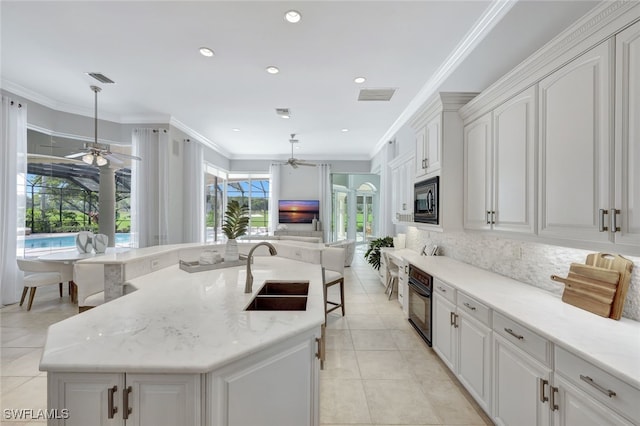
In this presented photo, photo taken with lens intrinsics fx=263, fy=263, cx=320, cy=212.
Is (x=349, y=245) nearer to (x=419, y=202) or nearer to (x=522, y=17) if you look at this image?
(x=419, y=202)

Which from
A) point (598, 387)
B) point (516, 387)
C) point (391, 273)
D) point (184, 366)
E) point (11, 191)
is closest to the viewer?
point (184, 366)

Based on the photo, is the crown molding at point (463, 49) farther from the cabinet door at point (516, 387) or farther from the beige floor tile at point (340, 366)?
the beige floor tile at point (340, 366)

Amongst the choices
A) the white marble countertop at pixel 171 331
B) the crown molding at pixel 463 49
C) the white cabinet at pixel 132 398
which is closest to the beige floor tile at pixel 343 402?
the white marble countertop at pixel 171 331

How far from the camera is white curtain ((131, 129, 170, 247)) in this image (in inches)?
193

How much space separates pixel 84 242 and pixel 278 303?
416 centimetres

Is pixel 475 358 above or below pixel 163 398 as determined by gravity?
below

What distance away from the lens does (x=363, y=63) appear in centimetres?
304

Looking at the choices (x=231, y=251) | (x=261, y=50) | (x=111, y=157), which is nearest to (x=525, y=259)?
(x=231, y=251)

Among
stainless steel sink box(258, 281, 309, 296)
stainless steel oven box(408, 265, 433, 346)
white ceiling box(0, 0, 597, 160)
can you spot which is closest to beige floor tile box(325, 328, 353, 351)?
stainless steel oven box(408, 265, 433, 346)

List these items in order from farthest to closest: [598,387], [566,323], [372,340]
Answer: [372,340]
[566,323]
[598,387]

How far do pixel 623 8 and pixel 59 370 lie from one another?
9.15 ft

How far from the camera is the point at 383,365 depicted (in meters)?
2.56

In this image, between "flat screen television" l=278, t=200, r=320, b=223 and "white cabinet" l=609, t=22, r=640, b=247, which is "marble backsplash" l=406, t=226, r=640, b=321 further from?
"flat screen television" l=278, t=200, r=320, b=223

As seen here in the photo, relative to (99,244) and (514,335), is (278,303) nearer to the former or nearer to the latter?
(514,335)
